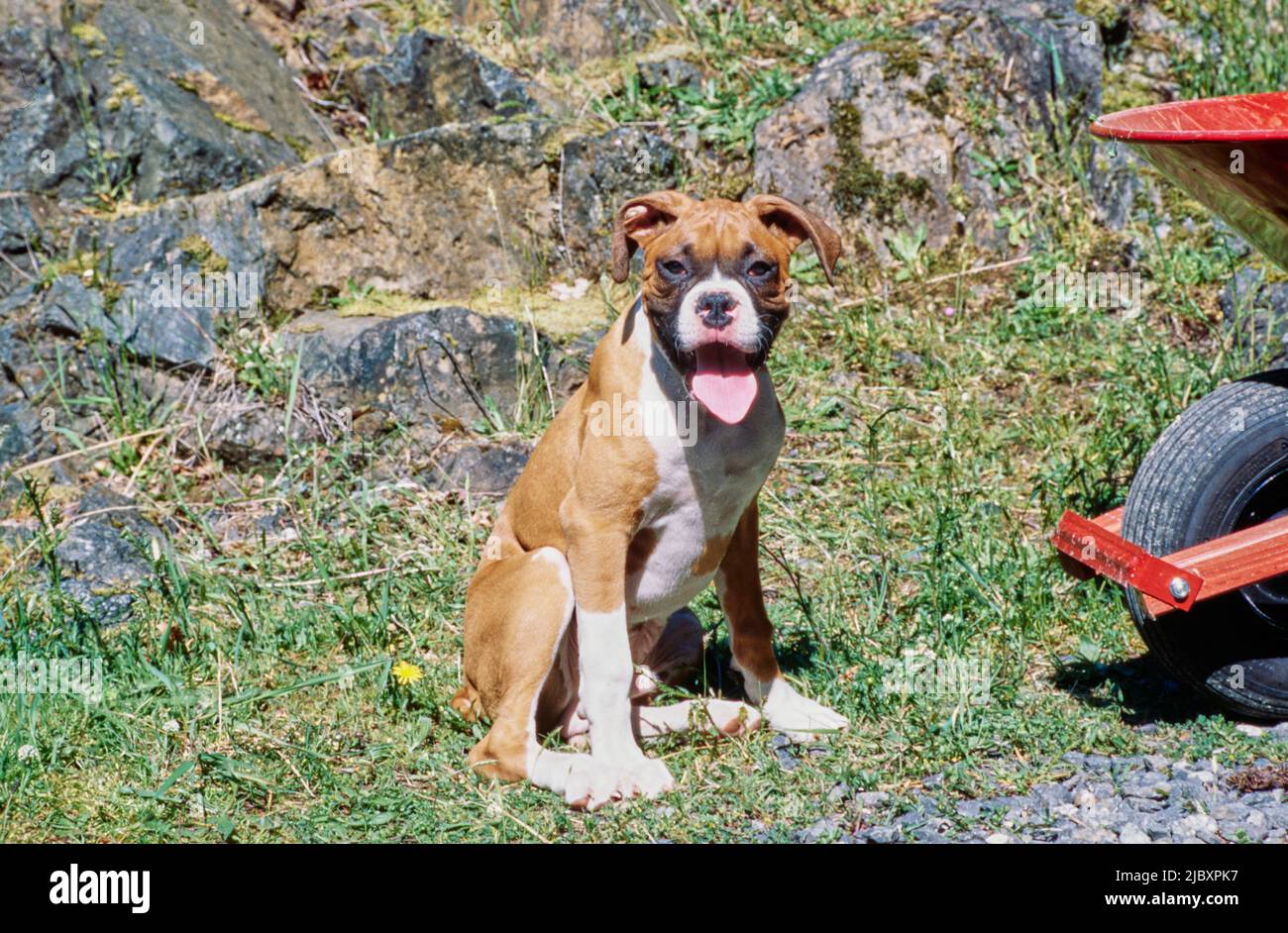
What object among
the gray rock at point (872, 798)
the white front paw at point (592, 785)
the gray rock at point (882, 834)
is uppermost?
the gray rock at point (882, 834)

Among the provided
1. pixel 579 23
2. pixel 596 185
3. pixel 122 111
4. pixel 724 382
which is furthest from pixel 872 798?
pixel 579 23

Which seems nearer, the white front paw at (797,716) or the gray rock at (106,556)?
the white front paw at (797,716)

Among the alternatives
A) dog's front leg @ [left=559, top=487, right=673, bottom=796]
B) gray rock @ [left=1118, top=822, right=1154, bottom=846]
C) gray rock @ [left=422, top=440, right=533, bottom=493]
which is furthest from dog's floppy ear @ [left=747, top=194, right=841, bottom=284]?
gray rock @ [left=422, top=440, right=533, bottom=493]

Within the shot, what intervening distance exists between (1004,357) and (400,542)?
2.92 metres

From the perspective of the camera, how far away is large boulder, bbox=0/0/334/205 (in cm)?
667

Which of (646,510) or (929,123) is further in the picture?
(929,123)

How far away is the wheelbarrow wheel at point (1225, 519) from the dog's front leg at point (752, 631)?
1.02 meters

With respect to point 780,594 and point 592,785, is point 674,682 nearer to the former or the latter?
point 780,594

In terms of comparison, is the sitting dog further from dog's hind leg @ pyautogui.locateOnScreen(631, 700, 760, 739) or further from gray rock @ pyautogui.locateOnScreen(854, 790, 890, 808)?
gray rock @ pyautogui.locateOnScreen(854, 790, 890, 808)

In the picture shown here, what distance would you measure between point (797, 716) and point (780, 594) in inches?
41.1

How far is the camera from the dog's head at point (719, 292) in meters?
3.54

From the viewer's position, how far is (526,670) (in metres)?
3.86

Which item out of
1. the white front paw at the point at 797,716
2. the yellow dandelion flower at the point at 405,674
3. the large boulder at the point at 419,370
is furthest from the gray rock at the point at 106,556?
the white front paw at the point at 797,716

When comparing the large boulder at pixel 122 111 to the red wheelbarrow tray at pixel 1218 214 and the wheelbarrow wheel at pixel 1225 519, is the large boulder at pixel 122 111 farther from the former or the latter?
the wheelbarrow wheel at pixel 1225 519
